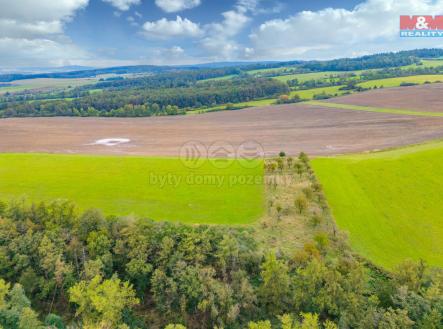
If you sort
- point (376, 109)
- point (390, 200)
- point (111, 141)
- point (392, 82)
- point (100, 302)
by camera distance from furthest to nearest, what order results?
point (392, 82) → point (376, 109) → point (111, 141) → point (390, 200) → point (100, 302)

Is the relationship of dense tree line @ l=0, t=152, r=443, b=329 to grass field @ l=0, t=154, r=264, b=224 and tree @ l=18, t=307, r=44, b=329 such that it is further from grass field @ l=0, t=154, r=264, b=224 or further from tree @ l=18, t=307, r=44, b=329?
grass field @ l=0, t=154, r=264, b=224

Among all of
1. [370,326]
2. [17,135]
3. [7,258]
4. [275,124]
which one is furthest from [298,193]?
[17,135]

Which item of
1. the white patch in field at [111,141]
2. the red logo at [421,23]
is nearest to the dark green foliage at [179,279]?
the white patch in field at [111,141]

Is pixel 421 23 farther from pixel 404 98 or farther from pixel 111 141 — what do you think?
pixel 111 141

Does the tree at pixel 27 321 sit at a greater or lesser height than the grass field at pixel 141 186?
lesser

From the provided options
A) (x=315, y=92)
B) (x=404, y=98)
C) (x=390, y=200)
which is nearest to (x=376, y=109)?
(x=404, y=98)

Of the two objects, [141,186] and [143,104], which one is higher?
[143,104]

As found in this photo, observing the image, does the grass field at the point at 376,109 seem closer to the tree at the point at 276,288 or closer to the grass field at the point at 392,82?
the grass field at the point at 392,82
